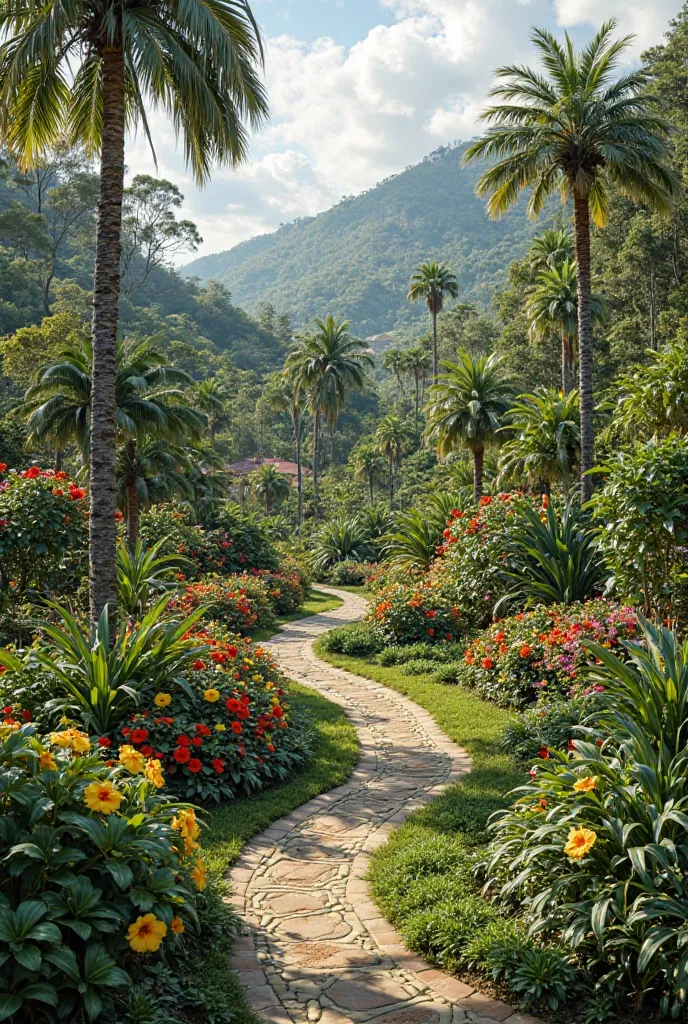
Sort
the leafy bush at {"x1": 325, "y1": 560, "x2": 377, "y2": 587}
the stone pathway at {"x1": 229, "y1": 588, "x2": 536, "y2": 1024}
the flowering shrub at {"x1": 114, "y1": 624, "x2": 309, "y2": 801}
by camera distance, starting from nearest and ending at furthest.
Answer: the stone pathway at {"x1": 229, "y1": 588, "x2": 536, "y2": 1024}, the flowering shrub at {"x1": 114, "y1": 624, "x2": 309, "y2": 801}, the leafy bush at {"x1": 325, "y1": 560, "x2": 377, "y2": 587}

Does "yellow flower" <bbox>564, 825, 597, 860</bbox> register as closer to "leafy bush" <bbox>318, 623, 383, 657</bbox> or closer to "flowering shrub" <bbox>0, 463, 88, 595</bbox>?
"flowering shrub" <bbox>0, 463, 88, 595</bbox>

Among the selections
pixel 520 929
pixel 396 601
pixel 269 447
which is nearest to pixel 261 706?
pixel 520 929

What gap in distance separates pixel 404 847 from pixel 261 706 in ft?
6.65

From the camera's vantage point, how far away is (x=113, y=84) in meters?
6.78

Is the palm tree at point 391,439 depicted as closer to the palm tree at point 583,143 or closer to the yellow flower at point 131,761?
A: the palm tree at point 583,143

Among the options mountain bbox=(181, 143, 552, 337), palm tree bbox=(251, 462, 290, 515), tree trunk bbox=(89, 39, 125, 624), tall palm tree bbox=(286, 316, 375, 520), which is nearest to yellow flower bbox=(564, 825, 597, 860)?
tree trunk bbox=(89, 39, 125, 624)

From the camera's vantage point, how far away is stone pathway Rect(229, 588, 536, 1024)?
332cm

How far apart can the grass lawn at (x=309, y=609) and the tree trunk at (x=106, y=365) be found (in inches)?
281

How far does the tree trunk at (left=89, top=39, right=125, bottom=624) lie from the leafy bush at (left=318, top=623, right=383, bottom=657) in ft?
18.8

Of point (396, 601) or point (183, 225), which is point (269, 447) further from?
point (396, 601)

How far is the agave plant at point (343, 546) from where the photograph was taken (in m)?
26.1

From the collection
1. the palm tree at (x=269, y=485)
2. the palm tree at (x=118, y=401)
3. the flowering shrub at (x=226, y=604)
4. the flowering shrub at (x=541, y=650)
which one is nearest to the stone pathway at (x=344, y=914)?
the flowering shrub at (x=541, y=650)

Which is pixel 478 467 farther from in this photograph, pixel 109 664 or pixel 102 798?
pixel 102 798

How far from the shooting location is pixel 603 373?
1141 inches
